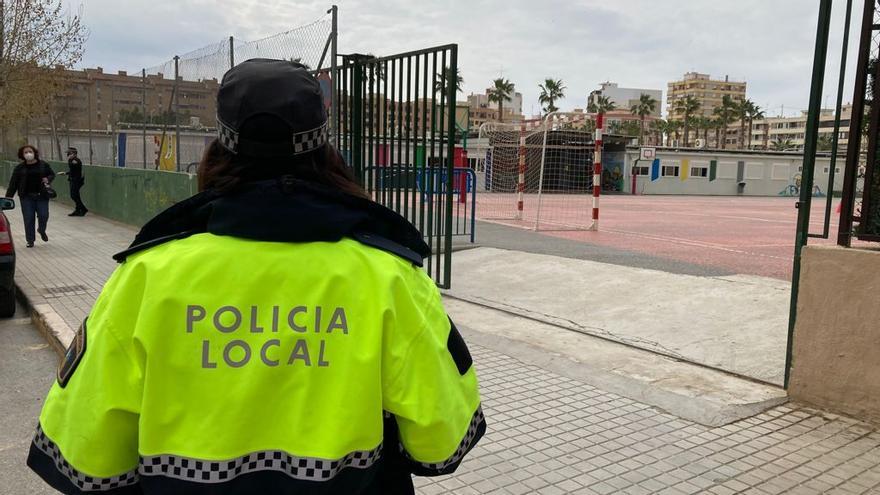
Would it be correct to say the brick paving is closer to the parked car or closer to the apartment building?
the parked car

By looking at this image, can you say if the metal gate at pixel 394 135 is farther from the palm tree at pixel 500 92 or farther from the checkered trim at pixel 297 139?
the palm tree at pixel 500 92

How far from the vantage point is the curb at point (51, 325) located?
19.5ft

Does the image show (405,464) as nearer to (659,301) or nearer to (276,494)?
(276,494)

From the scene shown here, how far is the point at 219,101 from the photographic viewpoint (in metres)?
1.42

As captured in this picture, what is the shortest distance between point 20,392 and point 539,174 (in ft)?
65.9

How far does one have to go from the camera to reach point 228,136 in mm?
1405

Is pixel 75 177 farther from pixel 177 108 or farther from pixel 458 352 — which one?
pixel 458 352

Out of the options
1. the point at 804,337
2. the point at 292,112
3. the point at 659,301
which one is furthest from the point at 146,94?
the point at 292,112

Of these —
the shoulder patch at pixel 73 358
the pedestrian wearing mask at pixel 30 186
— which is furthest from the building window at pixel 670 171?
the shoulder patch at pixel 73 358

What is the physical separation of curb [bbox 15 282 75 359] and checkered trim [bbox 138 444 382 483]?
479 cm

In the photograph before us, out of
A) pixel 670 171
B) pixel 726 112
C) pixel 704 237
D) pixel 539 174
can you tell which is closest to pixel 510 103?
pixel 726 112

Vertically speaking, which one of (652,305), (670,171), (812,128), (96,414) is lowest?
(652,305)

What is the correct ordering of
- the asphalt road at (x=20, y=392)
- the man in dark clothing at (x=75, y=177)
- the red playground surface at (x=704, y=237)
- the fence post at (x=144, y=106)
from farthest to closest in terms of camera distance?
the man in dark clothing at (x=75, y=177)
the fence post at (x=144, y=106)
the red playground surface at (x=704, y=237)
the asphalt road at (x=20, y=392)

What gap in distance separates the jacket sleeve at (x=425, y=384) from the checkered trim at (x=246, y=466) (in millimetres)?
118
